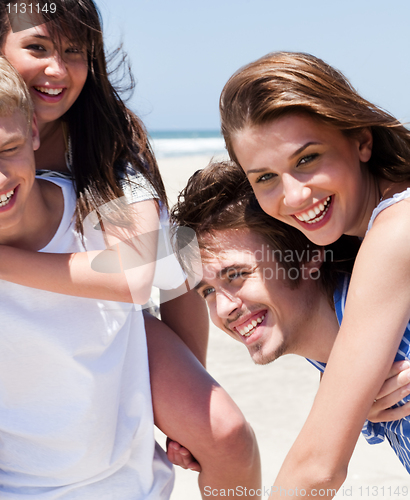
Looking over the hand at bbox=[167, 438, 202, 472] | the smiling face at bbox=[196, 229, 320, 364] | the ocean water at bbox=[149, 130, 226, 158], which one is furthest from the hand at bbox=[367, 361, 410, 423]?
the ocean water at bbox=[149, 130, 226, 158]

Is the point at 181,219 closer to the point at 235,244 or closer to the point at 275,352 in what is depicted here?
the point at 235,244

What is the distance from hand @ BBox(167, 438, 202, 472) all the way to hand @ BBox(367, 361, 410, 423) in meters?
0.90

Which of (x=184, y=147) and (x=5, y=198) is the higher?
(x=5, y=198)

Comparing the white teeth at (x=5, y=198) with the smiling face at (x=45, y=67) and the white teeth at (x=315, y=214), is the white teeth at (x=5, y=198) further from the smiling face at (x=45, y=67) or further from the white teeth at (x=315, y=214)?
the white teeth at (x=315, y=214)

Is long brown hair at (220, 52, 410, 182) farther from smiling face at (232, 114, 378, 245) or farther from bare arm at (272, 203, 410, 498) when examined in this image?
bare arm at (272, 203, 410, 498)

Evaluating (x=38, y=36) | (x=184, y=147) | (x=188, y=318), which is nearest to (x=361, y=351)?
(x=188, y=318)

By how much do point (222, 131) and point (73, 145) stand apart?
781 millimetres

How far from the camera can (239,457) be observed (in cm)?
238

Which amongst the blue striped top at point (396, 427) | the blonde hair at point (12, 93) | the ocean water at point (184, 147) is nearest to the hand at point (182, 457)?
the blue striped top at point (396, 427)

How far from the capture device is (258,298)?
225 centimetres

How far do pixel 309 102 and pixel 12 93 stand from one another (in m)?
1.13

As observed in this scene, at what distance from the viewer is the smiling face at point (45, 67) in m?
2.35

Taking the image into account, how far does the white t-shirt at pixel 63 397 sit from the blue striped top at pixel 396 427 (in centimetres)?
95

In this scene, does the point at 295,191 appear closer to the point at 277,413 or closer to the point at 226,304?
the point at 226,304
